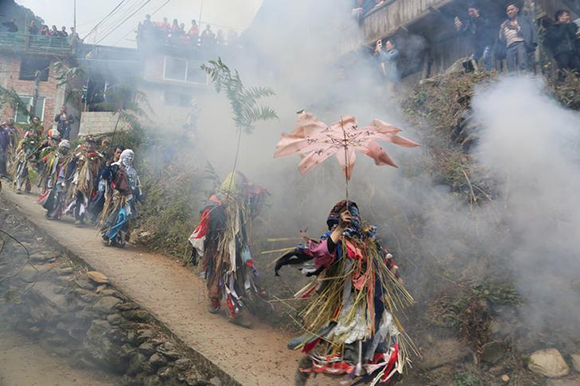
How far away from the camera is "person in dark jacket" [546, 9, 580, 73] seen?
223 inches

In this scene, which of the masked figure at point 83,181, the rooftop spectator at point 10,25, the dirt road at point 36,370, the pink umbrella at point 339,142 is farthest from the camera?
the rooftop spectator at point 10,25

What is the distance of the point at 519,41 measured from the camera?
595 centimetres

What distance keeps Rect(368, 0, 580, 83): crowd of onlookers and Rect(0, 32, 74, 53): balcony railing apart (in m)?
15.3

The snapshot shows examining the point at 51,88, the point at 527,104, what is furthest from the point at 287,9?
the point at 51,88

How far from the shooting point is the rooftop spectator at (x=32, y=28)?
17.0m

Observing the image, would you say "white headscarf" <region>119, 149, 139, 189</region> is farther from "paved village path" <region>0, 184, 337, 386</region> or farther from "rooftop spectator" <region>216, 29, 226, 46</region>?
"rooftop spectator" <region>216, 29, 226, 46</region>

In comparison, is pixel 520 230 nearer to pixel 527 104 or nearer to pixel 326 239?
pixel 527 104

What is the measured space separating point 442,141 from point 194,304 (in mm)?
3792

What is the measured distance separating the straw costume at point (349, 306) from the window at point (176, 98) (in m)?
16.9

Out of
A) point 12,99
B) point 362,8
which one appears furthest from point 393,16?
point 12,99

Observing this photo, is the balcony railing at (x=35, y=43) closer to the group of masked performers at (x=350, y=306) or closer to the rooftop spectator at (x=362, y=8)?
the rooftop spectator at (x=362, y=8)

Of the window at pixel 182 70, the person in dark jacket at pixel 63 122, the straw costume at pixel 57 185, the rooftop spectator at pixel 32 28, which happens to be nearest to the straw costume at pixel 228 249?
the straw costume at pixel 57 185

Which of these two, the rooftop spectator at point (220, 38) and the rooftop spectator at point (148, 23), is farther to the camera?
the rooftop spectator at point (148, 23)

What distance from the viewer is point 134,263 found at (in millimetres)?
5648
